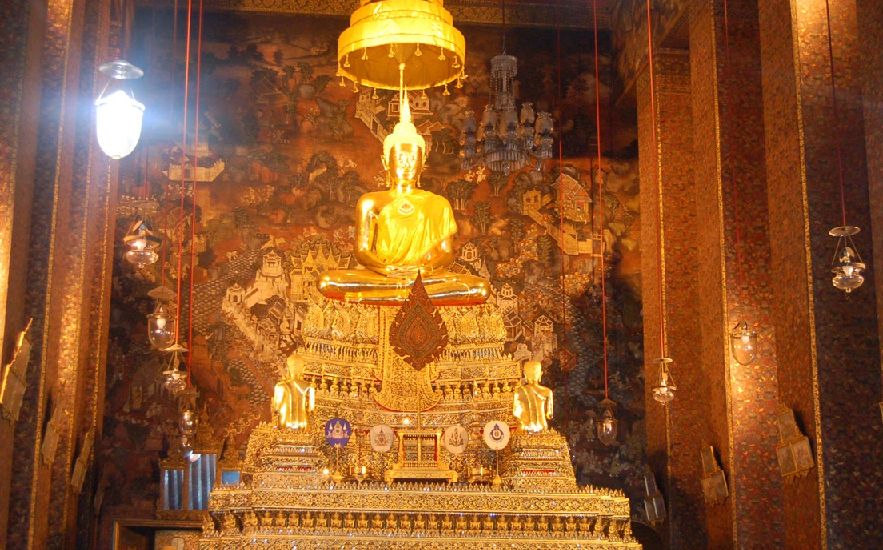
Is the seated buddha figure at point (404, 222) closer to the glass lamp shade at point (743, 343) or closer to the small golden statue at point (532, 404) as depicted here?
the small golden statue at point (532, 404)

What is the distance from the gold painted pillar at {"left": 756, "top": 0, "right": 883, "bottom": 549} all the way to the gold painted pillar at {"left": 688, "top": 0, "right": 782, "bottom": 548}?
84cm

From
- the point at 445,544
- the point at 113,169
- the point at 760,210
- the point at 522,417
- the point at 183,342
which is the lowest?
the point at 445,544

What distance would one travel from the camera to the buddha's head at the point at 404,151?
9.15 m

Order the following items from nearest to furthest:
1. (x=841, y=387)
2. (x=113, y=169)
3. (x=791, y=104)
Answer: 1. (x=841, y=387)
2. (x=791, y=104)
3. (x=113, y=169)

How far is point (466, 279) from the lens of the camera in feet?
28.5

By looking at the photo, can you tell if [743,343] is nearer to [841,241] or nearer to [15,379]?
[841,241]

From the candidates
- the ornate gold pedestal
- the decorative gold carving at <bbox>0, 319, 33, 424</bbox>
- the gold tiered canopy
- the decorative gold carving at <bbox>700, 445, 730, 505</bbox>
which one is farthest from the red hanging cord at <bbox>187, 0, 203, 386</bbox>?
the decorative gold carving at <bbox>700, 445, 730, 505</bbox>

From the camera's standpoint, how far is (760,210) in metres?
8.30

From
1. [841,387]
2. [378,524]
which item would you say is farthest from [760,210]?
[378,524]

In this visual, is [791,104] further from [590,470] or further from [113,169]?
[113,169]

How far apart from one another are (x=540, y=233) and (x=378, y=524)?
5267 mm

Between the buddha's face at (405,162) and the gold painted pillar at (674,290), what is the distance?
2413 millimetres

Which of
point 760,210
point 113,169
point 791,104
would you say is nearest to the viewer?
point 791,104

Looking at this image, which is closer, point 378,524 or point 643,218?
point 378,524
